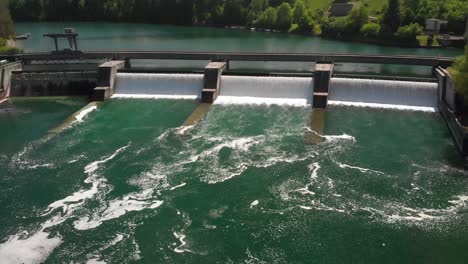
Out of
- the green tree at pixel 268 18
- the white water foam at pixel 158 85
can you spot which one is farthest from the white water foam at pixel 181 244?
the green tree at pixel 268 18

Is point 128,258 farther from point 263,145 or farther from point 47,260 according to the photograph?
point 263,145

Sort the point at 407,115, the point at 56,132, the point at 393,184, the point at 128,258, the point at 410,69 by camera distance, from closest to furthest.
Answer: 1. the point at 128,258
2. the point at 393,184
3. the point at 56,132
4. the point at 407,115
5. the point at 410,69

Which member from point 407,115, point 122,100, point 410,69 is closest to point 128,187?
point 122,100

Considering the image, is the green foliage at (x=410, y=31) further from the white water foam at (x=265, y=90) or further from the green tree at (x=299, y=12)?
the white water foam at (x=265, y=90)

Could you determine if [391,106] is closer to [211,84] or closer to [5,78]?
[211,84]

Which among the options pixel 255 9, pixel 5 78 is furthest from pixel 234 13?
pixel 5 78
